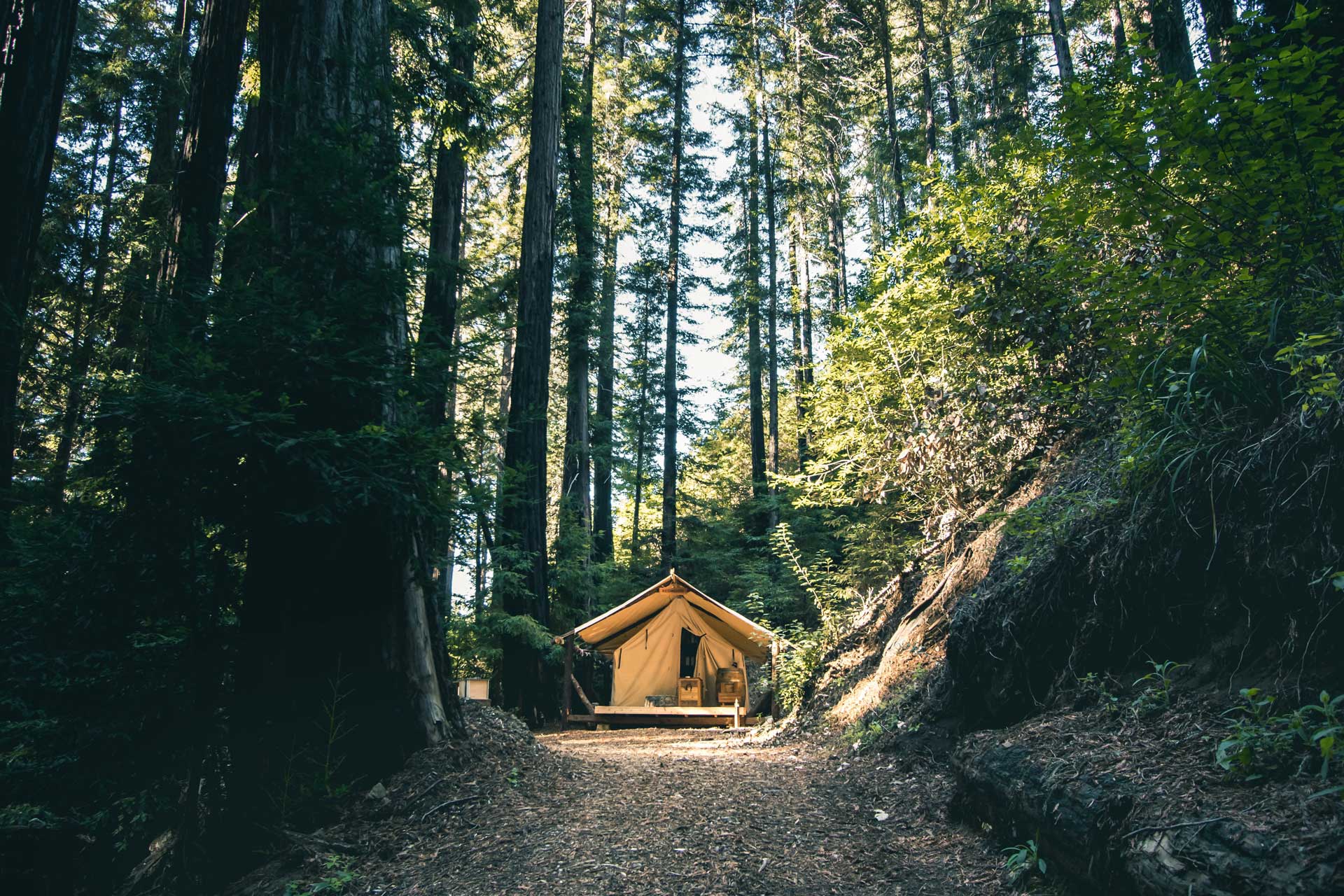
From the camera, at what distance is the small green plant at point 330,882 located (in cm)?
339

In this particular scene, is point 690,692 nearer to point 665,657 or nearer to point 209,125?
point 665,657

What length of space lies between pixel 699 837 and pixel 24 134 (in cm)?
637

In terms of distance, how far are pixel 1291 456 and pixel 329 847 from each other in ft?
16.4

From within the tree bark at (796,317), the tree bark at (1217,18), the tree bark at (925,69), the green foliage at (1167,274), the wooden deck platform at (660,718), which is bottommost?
the wooden deck platform at (660,718)

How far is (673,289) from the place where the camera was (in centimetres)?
2017

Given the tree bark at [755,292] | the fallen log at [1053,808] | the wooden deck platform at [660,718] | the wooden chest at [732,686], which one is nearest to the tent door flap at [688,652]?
the wooden chest at [732,686]

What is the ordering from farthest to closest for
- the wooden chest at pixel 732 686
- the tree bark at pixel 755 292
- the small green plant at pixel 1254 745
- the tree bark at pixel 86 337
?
the tree bark at pixel 755 292, the wooden chest at pixel 732 686, the tree bark at pixel 86 337, the small green plant at pixel 1254 745

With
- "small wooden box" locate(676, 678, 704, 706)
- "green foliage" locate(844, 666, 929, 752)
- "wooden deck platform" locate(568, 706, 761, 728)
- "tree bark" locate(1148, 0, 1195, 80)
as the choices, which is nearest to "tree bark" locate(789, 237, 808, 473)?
"small wooden box" locate(676, 678, 704, 706)

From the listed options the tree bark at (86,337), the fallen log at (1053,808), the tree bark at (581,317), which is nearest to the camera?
the fallen log at (1053,808)

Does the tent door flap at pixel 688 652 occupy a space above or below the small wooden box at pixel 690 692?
above

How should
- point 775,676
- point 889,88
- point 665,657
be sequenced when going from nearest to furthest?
point 775,676, point 665,657, point 889,88

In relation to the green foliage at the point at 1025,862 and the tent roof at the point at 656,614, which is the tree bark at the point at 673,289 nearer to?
the tent roof at the point at 656,614

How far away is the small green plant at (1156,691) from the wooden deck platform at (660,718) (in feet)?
33.0

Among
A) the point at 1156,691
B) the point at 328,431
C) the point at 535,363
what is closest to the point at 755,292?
the point at 535,363
